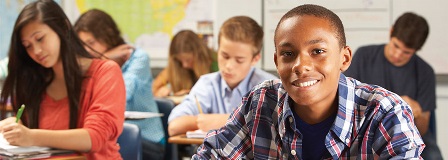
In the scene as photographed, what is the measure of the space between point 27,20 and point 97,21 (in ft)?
5.51

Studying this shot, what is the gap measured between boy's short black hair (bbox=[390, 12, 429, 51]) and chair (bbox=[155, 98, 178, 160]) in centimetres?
138

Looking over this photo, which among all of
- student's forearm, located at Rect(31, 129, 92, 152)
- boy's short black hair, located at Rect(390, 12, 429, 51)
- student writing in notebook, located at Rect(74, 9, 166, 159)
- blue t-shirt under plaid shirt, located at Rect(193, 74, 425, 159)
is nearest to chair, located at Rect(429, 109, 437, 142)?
boy's short black hair, located at Rect(390, 12, 429, 51)

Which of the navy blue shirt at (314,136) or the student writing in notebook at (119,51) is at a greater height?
the navy blue shirt at (314,136)

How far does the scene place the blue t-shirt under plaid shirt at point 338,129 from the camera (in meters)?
1.32

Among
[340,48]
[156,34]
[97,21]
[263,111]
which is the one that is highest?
[340,48]

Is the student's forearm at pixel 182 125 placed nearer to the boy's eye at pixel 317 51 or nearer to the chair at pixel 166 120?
the chair at pixel 166 120

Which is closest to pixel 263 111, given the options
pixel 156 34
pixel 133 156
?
pixel 133 156

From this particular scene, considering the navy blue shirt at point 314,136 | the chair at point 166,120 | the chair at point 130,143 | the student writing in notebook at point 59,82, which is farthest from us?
the chair at point 166,120

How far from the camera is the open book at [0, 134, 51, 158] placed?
2.07 meters

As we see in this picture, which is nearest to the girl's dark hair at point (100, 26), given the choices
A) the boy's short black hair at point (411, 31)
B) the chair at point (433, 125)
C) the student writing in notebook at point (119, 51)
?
the student writing in notebook at point (119, 51)

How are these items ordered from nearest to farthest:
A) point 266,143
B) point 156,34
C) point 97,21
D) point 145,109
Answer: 1. point 266,143
2. point 145,109
3. point 97,21
4. point 156,34

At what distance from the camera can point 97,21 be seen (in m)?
4.12

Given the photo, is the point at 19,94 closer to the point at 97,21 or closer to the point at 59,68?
the point at 59,68

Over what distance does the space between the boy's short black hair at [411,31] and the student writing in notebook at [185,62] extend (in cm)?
150
